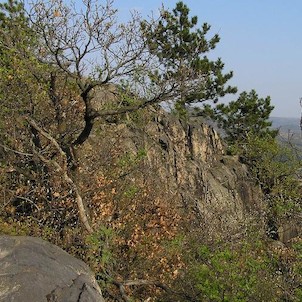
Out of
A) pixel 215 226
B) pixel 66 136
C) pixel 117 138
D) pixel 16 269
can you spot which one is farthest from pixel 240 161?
pixel 16 269

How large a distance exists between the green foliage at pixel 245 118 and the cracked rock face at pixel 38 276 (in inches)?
1465

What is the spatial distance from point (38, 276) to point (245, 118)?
40150 millimetres

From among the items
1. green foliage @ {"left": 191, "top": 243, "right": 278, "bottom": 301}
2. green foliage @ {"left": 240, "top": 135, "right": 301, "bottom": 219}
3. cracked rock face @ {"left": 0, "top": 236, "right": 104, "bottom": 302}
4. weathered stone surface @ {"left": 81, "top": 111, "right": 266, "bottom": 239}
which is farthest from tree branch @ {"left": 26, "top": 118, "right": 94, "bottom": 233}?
green foliage @ {"left": 240, "top": 135, "right": 301, "bottom": 219}

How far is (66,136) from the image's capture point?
15234mm

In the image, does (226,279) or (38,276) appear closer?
(38,276)

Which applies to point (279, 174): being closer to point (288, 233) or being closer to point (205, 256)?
point (288, 233)

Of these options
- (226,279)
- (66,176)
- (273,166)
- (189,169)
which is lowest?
(273,166)

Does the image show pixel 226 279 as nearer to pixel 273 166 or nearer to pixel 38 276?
Result: pixel 38 276

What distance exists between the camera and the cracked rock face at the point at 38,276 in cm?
693

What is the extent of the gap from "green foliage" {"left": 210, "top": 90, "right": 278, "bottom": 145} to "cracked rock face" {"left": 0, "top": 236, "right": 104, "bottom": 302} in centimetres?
3722

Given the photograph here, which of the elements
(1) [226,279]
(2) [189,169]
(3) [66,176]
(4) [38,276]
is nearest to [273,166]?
(2) [189,169]

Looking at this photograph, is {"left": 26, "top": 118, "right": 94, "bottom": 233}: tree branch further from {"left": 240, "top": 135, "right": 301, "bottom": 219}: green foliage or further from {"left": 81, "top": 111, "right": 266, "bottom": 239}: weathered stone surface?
{"left": 240, "top": 135, "right": 301, "bottom": 219}: green foliage

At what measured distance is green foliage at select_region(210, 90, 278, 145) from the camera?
44.5 meters

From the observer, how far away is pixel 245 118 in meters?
45.1
